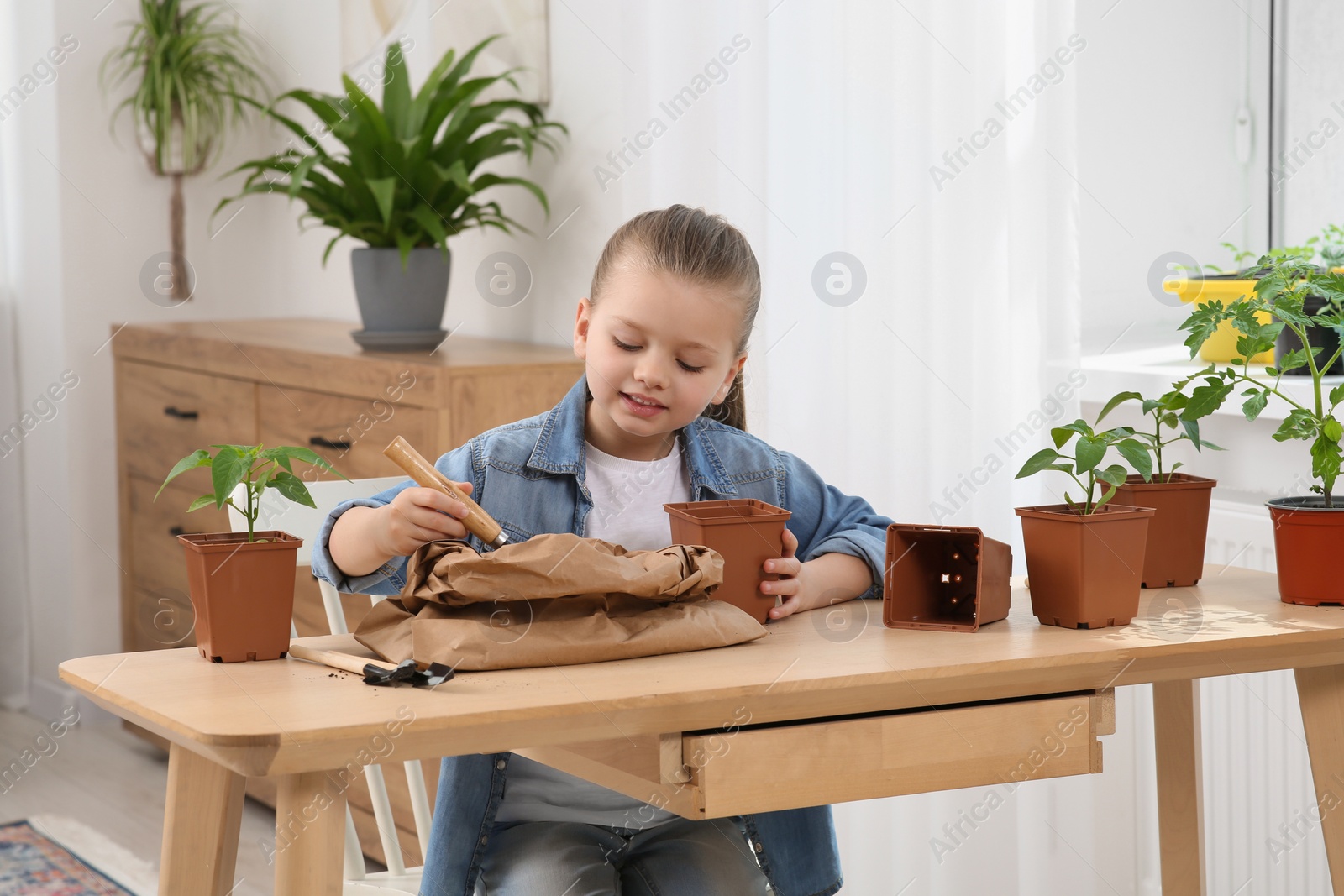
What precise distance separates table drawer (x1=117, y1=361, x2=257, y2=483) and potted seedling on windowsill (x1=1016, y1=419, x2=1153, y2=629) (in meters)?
2.18

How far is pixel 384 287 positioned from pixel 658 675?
1981 mm

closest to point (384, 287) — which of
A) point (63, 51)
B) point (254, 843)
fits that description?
point (254, 843)

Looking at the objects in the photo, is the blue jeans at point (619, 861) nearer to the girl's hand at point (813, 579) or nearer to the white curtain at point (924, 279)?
the girl's hand at point (813, 579)

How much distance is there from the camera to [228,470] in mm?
1223

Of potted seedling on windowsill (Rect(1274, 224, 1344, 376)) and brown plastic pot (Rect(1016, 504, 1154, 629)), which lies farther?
potted seedling on windowsill (Rect(1274, 224, 1344, 376))

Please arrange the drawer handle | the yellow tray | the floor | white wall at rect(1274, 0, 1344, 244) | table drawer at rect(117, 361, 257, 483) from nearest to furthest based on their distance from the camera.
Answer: the yellow tray
white wall at rect(1274, 0, 1344, 244)
the drawer handle
the floor
table drawer at rect(117, 361, 257, 483)

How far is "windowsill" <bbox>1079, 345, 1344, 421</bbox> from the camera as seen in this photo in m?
1.96

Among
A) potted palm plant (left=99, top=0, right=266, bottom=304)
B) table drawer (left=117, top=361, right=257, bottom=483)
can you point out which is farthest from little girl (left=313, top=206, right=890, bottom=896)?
potted palm plant (left=99, top=0, right=266, bottom=304)

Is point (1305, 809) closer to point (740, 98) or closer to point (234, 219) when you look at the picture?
point (740, 98)

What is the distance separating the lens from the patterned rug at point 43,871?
9.29 ft

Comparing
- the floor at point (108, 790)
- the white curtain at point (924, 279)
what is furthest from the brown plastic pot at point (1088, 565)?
the floor at point (108, 790)

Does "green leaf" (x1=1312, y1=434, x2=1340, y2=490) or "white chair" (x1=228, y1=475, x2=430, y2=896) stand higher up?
"green leaf" (x1=1312, y1=434, x2=1340, y2=490)

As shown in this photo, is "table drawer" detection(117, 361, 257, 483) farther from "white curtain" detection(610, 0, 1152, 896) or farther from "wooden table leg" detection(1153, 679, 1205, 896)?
"wooden table leg" detection(1153, 679, 1205, 896)

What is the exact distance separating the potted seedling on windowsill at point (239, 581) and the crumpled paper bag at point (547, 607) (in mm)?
74
